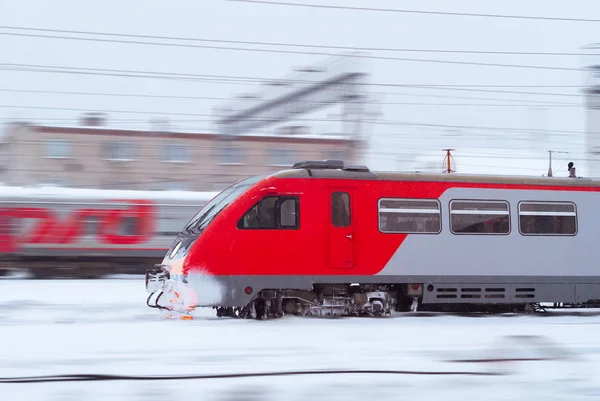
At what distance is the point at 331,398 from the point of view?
6.41m

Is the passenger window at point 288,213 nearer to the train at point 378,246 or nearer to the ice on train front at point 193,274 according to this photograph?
the train at point 378,246

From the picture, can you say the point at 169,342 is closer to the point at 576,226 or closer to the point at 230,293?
the point at 230,293

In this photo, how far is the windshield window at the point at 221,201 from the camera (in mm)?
12703

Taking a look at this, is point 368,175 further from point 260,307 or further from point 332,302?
point 260,307

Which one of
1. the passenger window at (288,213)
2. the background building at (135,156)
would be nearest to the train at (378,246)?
the passenger window at (288,213)

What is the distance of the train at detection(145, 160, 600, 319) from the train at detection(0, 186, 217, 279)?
13611 millimetres

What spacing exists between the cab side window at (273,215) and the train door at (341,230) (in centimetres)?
60

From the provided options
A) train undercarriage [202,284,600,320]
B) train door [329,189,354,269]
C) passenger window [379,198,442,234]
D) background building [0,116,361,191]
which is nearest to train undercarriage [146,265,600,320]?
train undercarriage [202,284,600,320]

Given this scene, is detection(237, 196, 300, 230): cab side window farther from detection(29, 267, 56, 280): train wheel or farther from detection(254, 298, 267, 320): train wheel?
detection(29, 267, 56, 280): train wheel

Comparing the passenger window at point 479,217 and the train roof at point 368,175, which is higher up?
the train roof at point 368,175

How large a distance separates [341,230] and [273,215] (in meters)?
1.17

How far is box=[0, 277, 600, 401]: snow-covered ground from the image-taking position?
265 inches

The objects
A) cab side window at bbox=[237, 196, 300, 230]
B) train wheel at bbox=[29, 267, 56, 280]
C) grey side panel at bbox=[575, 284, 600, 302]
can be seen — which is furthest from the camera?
train wheel at bbox=[29, 267, 56, 280]

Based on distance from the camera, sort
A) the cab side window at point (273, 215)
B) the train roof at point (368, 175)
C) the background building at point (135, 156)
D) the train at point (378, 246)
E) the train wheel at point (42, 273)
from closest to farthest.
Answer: the train at point (378, 246), the cab side window at point (273, 215), the train roof at point (368, 175), the train wheel at point (42, 273), the background building at point (135, 156)
